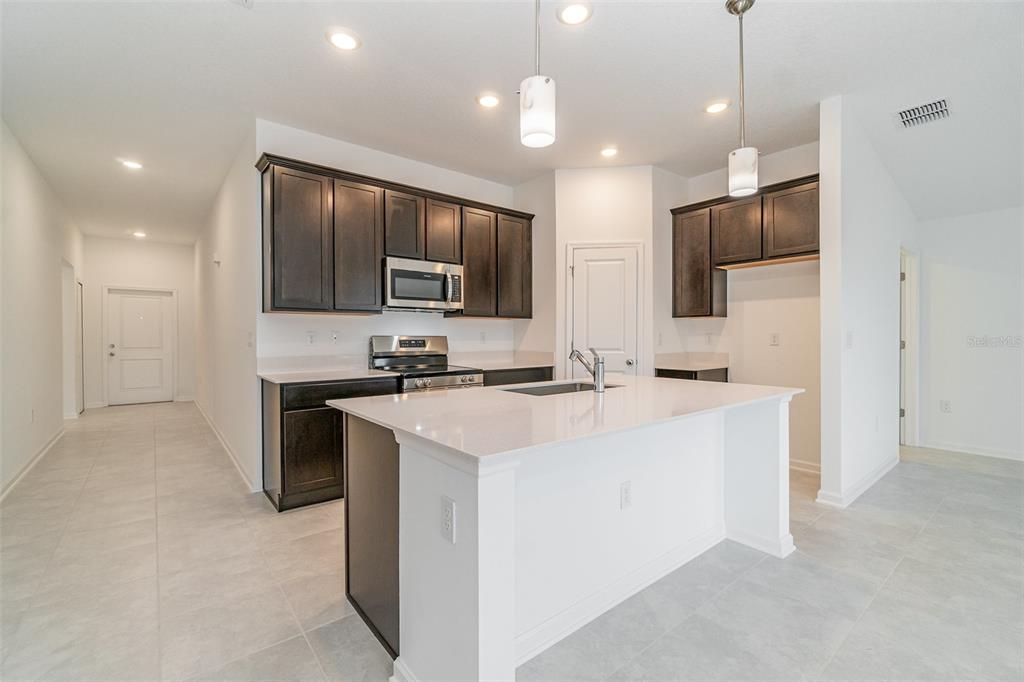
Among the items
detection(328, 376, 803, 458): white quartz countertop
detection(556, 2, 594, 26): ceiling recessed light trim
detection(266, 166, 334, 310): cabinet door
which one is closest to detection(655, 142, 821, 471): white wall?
detection(328, 376, 803, 458): white quartz countertop

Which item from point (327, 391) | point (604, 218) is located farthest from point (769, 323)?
point (327, 391)

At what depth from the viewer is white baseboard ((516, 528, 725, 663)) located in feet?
5.71

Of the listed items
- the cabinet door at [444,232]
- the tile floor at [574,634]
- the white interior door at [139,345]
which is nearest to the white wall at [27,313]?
the tile floor at [574,634]

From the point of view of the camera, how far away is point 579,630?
186 centimetres

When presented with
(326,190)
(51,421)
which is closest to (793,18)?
(326,190)

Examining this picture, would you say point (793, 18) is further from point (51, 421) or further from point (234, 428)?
point (51, 421)

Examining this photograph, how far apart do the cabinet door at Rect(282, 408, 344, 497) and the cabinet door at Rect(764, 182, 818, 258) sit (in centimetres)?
368

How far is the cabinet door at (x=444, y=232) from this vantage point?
4.05m

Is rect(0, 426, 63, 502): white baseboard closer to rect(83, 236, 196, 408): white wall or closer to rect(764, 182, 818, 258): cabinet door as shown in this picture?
rect(83, 236, 196, 408): white wall

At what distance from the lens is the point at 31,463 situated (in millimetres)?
4055

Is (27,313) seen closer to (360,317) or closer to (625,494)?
(360,317)

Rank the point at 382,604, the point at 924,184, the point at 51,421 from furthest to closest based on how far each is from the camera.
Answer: the point at 51,421 < the point at 924,184 < the point at 382,604

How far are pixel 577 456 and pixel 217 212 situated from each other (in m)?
5.20

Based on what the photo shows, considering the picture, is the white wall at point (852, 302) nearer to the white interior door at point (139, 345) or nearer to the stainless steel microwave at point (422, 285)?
the stainless steel microwave at point (422, 285)
